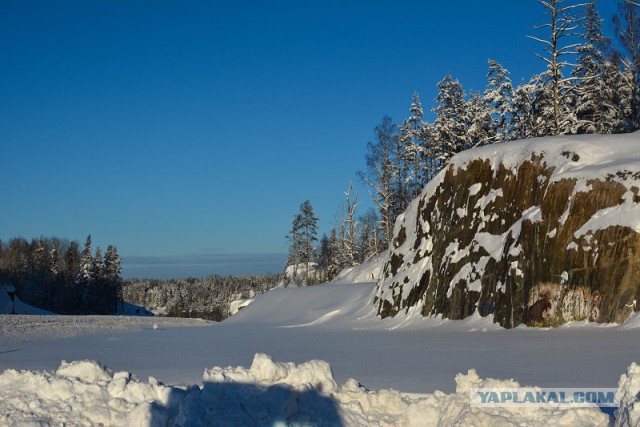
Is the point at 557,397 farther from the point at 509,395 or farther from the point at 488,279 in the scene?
the point at 488,279

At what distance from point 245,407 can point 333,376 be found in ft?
6.84

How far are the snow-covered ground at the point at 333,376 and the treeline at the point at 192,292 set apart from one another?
388ft

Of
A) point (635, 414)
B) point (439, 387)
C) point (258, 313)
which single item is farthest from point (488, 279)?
point (258, 313)

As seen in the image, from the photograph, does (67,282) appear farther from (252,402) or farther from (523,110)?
(252,402)

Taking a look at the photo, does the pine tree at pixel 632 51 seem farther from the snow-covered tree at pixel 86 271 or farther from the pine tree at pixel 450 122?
the snow-covered tree at pixel 86 271

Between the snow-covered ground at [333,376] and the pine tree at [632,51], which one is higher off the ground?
the pine tree at [632,51]

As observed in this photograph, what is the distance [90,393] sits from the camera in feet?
21.7

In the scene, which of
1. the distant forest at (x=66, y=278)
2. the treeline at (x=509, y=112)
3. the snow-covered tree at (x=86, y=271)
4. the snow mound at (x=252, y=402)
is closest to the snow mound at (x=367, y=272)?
the treeline at (x=509, y=112)

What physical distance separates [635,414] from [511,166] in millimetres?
14734

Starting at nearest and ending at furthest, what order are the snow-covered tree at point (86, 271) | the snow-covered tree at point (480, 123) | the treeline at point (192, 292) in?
the snow-covered tree at point (480, 123)
the snow-covered tree at point (86, 271)
the treeline at point (192, 292)

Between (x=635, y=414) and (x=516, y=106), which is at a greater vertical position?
(x=516, y=106)

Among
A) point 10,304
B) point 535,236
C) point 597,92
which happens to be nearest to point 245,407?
point 535,236

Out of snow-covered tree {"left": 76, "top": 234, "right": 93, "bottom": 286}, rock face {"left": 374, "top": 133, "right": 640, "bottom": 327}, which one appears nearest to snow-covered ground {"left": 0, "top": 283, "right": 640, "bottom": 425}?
rock face {"left": 374, "top": 133, "right": 640, "bottom": 327}

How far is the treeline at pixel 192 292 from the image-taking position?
14138 centimetres
